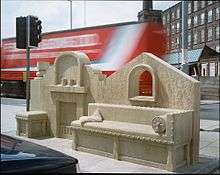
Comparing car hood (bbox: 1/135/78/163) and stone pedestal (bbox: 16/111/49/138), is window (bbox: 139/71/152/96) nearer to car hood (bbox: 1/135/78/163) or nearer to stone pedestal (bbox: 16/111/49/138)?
stone pedestal (bbox: 16/111/49/138)

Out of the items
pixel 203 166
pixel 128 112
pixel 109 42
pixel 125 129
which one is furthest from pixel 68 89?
pixel 109 42

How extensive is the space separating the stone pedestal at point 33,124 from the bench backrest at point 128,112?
2.13m

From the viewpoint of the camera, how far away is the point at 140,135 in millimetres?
7207

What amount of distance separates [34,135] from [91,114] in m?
2.36

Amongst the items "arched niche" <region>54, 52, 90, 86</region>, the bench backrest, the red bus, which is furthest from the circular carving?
the red bus

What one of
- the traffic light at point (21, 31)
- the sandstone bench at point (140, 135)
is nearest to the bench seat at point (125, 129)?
the sandstone bench at point (140, 135)

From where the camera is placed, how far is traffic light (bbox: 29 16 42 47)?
9.80m

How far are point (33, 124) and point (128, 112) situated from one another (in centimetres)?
339

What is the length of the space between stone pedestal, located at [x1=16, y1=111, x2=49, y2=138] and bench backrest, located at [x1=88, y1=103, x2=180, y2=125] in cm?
213

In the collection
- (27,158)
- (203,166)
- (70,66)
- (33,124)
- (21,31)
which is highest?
(21,31)

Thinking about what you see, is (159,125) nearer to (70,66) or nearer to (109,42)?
(70,66)

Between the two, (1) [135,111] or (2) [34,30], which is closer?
(1) [135,111]

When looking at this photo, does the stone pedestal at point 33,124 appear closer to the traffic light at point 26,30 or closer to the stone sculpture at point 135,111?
the stone sculpture at point 135,111

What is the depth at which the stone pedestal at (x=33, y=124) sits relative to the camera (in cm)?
1027
